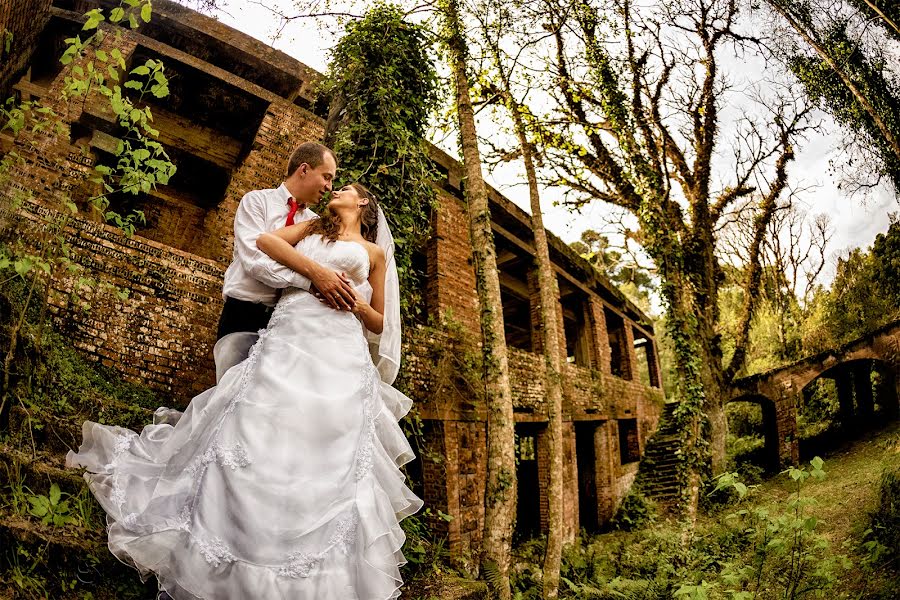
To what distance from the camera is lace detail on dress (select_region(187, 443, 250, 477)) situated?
1.97 meters

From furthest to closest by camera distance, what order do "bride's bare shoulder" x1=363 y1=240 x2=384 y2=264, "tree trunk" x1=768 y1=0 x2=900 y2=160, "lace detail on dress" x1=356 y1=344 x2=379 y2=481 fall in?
"tree trunk" x1=768 y1=0 x2=900 y2=160 < "bride's bare shoulder" x1=363 y1=240 x2=384 y2=264 < "lace detail on dress" x1=356 y1=344 x2=379 y2=481

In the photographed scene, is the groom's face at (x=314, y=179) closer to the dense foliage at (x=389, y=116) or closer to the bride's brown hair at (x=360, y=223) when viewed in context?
the bride's brown hair at (x=360, y=223)

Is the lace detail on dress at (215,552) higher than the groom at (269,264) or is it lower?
lower

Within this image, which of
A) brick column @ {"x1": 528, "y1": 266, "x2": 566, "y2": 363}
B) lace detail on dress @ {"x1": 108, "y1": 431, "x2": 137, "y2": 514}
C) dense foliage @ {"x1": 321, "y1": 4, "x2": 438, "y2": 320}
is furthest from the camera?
brick column @ {"x1": 528, "y1": 266, "x2": 566, "y2": 363}

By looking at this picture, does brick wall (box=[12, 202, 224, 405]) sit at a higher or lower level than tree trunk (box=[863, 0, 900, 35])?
lower

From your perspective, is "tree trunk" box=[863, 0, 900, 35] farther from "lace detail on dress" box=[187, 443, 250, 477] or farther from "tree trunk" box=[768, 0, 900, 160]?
"lace detail on dress" box=[187, 443, 250, 477]

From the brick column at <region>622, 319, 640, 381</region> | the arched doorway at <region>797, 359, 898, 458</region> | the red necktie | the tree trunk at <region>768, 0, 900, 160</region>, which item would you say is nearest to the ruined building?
the red necktie

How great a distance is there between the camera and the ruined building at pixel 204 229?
423 cm

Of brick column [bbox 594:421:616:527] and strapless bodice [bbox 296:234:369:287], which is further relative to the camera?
brick column [bbox 594:421:616:527]

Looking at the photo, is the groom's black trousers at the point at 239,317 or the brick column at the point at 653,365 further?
the brick column at the point at 653,365

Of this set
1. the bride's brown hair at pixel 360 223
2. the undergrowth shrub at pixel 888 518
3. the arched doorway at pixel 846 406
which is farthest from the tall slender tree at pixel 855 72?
the bride's brown hair at pixel 360 223

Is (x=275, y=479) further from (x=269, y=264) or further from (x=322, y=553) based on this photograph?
(x=269, y=264)

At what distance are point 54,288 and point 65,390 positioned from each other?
1.03 metres

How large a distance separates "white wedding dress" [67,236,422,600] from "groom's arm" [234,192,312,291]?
88 millimetres
